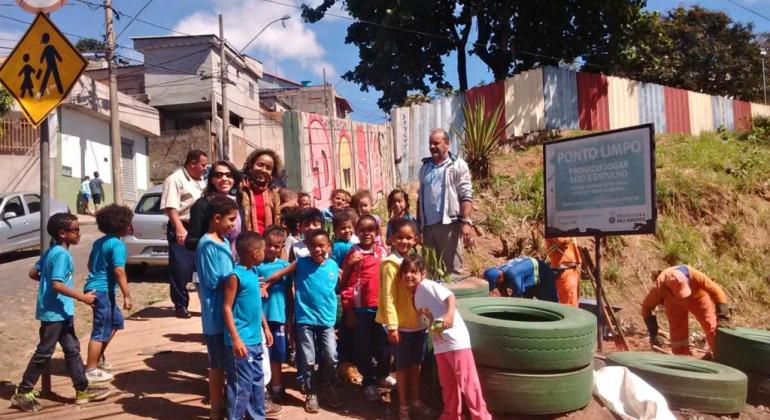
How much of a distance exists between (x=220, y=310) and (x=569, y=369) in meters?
2.42

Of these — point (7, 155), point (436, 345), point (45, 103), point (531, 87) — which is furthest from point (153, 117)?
point (436, 345)

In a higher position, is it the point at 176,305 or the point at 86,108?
the point at 86,108

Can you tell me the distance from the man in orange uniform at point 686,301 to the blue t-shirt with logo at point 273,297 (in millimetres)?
3848

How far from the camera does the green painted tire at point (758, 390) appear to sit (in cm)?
541

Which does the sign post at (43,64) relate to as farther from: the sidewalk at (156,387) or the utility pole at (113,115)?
the utility pole at (113,115)

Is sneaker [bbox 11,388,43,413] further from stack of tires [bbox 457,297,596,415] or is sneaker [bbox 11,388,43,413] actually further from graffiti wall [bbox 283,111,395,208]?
graffiti wall [bbox 283,111,395,208]

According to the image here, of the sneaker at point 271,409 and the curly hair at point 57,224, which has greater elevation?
the curly hair at point 57,224

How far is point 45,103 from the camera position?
4754 mm

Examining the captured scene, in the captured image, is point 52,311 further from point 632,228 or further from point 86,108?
point 86,108

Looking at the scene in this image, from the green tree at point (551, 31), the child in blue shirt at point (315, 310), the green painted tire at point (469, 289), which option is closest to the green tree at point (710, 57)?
the green tree at point (551, 31)

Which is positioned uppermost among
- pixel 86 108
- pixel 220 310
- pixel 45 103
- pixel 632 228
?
pixel 86 108

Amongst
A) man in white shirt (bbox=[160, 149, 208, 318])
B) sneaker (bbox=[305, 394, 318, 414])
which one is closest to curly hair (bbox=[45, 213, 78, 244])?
man in white shirt (bbox=[160, 149, 208, 318])

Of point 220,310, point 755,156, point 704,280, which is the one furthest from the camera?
point 755,156

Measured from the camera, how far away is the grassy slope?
9.87 metres
